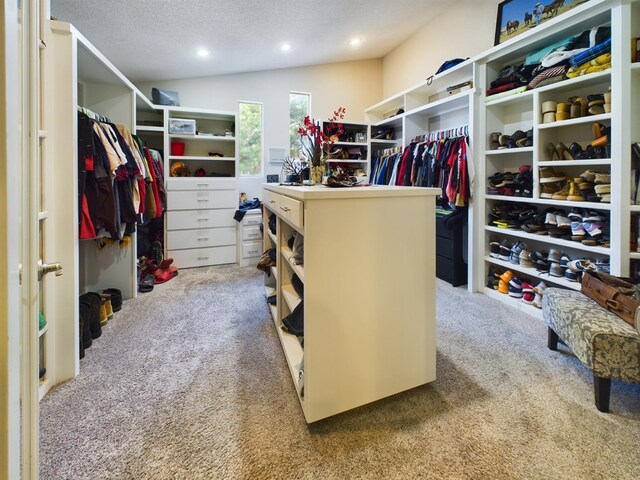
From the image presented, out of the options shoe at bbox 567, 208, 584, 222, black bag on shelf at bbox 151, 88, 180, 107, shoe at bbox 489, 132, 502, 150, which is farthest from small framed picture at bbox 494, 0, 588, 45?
black bag on shelf at bbox 151, 88, 180, 107

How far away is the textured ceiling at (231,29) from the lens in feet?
8.65

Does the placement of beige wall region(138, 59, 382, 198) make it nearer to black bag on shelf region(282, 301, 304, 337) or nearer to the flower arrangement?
the flower arrangement

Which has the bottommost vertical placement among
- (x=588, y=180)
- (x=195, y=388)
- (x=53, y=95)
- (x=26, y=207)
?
(x=195, y=388)

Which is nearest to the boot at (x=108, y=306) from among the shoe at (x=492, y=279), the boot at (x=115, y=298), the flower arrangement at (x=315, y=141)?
the boot at (x=115, y=298)

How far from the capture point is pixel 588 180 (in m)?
2.34

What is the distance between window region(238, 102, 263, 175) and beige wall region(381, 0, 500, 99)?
2.08 meters

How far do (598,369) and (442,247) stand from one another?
7.07 feet

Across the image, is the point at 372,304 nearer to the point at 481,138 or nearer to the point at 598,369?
the point at 598,369

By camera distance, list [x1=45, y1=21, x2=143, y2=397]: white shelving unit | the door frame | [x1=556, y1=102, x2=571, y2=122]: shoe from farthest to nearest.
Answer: [x1=556, y1=102, x2=571, y2=122]: shoe → [x1=45, y1=21, x2=143, y2=397]: white shelving unit → the door frame

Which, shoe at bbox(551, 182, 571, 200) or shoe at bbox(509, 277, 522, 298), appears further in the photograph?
shoe at bbox(509, 277, 522, 298)

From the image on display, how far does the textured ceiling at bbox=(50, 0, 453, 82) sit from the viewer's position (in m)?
2.64

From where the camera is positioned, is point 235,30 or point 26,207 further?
point 235,30

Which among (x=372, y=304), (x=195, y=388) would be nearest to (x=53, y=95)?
(x=195, y=388)

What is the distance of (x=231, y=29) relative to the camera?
124 inches
